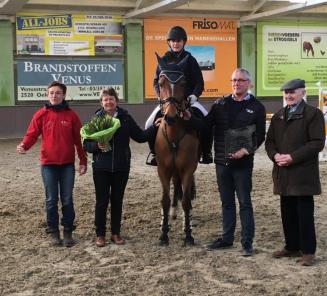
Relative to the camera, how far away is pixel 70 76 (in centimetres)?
1677

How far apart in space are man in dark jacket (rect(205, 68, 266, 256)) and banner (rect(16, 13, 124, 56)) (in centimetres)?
1239

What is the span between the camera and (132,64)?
17250 mm

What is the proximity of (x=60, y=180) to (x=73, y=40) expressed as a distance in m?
12.1

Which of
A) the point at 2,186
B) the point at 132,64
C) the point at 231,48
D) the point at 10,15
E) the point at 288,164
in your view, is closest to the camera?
the point at 288,164

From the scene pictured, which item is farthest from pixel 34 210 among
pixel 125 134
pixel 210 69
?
pixel 210 69

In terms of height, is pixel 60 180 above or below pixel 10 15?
below

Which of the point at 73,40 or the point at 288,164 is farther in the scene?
the point at 73,40

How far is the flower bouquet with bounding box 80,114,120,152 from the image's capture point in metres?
4.96

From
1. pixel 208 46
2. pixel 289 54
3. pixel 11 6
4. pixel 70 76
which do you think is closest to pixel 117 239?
pixel 11 6

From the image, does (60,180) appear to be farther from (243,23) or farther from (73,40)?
(243,23)

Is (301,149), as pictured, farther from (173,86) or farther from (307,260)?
(173,86)

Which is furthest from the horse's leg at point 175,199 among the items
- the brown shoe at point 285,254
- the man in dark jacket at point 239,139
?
the brown shoe at point 285,254

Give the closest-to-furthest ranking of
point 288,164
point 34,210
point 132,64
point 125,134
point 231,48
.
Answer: point 288,164 → point 125,134 → point 34,210 → point 132,64 → point 231,48

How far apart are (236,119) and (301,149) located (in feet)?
2.41
